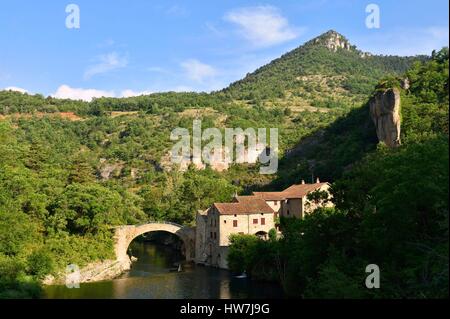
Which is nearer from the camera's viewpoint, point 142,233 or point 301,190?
point 142,233

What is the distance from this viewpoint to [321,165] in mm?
76500

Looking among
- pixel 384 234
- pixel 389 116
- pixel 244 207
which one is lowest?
pixel 384 234

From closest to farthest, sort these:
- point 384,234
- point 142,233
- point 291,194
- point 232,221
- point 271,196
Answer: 1. point 384,234
2. point 232,221
3. point 142,233
4. point 291,194
5. point 271,196

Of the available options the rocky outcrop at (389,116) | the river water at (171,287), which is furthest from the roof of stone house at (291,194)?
the river water at (171,287)

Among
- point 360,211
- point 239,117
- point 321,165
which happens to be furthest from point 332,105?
point 360,211

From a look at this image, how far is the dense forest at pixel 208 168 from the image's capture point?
29.0 meters

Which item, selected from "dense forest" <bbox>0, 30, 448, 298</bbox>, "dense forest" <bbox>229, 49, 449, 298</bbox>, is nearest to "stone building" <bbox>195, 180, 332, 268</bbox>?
"dense forest" <bbox>0, 30, 448, 298</bbox>

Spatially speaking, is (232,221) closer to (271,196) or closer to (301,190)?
(271,196)

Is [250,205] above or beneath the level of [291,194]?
beneath

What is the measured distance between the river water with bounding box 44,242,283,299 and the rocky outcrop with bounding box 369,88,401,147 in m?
27.7

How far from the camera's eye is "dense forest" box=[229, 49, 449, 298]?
2016cm

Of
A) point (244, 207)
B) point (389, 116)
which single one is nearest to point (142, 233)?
point (244, 207)

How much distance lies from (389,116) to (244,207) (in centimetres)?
2257

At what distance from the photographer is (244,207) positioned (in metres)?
56.8
